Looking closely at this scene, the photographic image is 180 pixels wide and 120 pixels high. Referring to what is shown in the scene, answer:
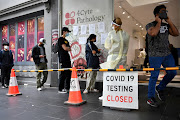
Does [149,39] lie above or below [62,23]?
below

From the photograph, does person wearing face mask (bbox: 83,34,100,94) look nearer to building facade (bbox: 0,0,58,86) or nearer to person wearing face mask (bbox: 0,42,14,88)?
building facade (bbox: 0,0,58,86)

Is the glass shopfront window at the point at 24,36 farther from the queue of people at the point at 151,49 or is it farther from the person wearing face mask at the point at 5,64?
the queue of people at the point at 151,49

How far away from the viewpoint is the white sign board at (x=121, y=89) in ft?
9.68

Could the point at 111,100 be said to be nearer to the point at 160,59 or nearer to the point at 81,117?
the point at 81,117

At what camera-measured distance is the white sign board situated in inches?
116

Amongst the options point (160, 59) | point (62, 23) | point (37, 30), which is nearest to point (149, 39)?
point (160, 59)

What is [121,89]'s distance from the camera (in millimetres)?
3047

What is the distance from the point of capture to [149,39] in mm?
3354

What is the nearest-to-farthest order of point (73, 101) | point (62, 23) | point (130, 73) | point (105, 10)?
point (130, 73) → point (73, 101) → point (105, 10) → point (62, 23)

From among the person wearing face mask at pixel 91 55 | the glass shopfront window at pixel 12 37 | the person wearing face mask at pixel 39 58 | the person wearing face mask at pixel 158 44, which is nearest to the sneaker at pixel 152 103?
the person wearing face mask at pixel 158 44

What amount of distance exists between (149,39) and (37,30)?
21.0 ft

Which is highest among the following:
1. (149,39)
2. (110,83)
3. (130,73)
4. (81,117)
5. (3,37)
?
(3,37)

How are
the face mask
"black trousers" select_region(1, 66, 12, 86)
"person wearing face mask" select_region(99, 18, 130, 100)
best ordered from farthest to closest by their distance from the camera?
"black trousers" select_region(1, 66, 12, 86)
"person wearing face mask" select_region(99, 18, 130, 100)
the face mask

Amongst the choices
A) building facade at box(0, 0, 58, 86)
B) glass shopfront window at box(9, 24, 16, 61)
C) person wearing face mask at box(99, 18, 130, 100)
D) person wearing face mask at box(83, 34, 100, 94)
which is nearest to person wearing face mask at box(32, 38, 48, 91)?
building facade at box(0, 0, 58, 86)
